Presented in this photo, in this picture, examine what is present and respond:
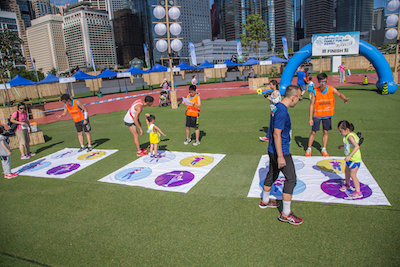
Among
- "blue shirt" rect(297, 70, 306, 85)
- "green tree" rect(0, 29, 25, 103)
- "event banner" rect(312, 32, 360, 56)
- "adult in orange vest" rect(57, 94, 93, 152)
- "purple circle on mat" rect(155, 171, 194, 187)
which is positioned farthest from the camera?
"green tree" rect(0, 29, 25, 103)

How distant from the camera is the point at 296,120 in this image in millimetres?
10219

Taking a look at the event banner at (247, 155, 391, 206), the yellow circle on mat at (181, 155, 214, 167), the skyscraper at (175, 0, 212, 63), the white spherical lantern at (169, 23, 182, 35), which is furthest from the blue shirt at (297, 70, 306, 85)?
the skyscraper at (175, 0, 212, 63)

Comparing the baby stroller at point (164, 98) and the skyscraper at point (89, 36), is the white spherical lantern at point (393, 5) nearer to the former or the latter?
the baby stroller at point (164, 98)

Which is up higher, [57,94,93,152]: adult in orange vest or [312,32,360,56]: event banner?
[312,32,360,56]: event banner

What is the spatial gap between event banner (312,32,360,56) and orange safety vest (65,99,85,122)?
1411cm

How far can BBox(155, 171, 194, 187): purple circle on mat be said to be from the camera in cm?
551

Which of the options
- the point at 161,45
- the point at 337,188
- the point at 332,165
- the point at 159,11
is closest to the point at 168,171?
the point at 337,188

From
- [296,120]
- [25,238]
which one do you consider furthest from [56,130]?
[296,120]

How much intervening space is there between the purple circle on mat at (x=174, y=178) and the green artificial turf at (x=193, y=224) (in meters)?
0.34

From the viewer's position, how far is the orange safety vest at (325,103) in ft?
19.8

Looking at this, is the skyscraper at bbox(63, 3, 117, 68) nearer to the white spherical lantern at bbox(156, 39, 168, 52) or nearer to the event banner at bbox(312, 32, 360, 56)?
the white spherical lantern at bbox(156, 39, 168, 52)

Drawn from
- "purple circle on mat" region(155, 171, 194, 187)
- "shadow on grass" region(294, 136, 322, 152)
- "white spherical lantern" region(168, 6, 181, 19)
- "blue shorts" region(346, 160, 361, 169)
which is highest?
"white spherical lantern" region(168, 6, 181, 19)

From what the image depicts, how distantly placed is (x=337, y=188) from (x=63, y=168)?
6631 millimetres

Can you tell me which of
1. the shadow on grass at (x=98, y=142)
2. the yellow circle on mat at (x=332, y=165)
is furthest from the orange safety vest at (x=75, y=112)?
the yellow circle on mat at (x=332, y=165)
